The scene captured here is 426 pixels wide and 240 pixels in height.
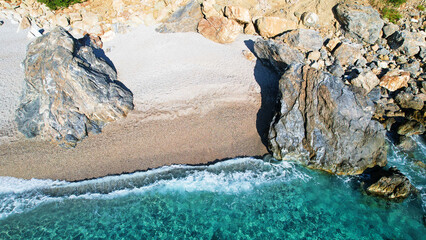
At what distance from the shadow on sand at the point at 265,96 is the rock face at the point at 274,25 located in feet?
6.92

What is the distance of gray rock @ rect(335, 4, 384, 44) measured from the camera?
20594 millimetres

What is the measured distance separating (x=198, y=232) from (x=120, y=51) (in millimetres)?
16683

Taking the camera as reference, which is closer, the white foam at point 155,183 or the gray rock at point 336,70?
the white foam at point 155,183

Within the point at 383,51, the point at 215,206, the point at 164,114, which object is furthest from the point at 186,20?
the point at 215,206

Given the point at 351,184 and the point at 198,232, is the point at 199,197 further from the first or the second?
the point at 351,184

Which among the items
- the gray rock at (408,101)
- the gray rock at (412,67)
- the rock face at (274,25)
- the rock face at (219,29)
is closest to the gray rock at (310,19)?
the rock face at (274,25)

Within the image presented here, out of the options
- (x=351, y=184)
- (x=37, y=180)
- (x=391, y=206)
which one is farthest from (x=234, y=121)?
(x=37, y=180)

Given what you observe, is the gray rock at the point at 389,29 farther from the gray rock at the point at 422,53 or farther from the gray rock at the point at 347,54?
the gray rock at the point at 347,54

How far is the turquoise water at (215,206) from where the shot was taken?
11.7 m

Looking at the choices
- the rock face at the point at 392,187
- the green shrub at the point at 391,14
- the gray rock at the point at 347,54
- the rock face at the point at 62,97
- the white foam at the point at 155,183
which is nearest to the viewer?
the rock face at the point at 392,187

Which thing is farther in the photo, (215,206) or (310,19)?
(310,19)

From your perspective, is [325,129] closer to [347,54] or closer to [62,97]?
[347,54]

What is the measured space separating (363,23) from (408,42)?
3.63 m

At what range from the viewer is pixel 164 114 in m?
16.7
